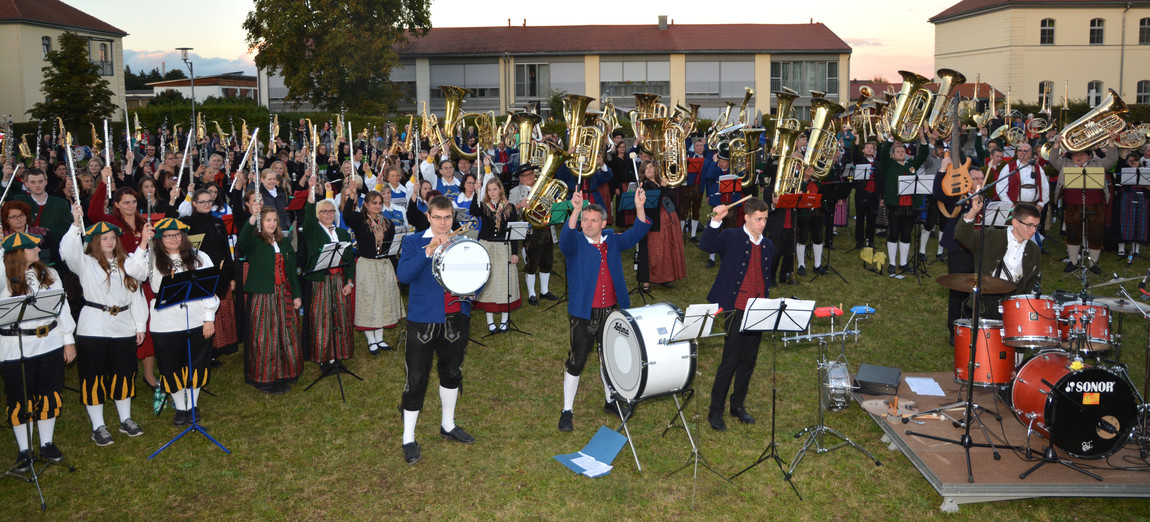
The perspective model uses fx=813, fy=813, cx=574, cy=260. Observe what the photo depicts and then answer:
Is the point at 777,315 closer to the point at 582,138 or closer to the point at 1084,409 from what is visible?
the point at 1084,409

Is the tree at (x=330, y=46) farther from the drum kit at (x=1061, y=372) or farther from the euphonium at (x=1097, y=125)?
the drum kit at (x=1061, y=372)

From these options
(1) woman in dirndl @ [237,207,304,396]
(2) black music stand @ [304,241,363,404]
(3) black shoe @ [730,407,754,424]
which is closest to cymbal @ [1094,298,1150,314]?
(3) black shoe @ [730,407,754,424]

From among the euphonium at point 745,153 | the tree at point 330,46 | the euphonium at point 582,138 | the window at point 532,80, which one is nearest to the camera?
the euphonium at point 582,138

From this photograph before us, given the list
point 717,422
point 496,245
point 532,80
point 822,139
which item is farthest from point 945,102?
point 532,80

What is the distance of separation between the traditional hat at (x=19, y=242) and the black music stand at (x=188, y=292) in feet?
3.29

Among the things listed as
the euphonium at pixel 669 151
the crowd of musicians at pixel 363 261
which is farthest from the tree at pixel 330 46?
the euphonium at pixel 669 151

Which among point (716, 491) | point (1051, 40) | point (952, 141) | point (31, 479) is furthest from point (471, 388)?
point (1051, 40)

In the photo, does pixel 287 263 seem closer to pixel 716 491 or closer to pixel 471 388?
pixel 471 388

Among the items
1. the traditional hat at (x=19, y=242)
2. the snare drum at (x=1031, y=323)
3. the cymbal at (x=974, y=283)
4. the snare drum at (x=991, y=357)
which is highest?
the traditional hat at (x=19, y=242)

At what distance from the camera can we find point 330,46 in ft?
124

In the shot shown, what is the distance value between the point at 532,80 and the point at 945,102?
128 feet

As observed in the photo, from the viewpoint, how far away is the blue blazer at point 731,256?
7.30m

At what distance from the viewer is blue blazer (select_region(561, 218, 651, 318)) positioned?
285 inches

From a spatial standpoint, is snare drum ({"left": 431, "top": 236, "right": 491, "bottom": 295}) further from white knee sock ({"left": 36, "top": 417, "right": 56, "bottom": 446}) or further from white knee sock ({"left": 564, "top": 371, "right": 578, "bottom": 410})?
white knee sock ({"left": 36, "top": 417, "right": 56, "bottom": 446})
